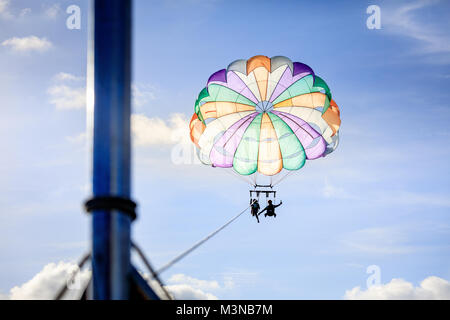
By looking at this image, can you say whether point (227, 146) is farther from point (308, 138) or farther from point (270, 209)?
point (308, 138)

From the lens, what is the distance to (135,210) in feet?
16.3

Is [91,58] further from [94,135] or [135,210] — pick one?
[135,210]

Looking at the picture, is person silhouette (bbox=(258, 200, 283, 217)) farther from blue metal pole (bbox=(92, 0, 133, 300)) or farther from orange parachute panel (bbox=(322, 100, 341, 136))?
blue metal pole (bbox=(92, 0, 133, 300))

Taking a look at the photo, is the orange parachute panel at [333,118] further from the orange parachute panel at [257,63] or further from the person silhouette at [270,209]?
the person silhouette at [270,209]

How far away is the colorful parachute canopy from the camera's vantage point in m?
17.9

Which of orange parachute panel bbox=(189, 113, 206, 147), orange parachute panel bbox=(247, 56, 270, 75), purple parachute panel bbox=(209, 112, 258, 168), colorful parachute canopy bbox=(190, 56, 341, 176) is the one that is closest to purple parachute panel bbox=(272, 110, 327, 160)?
colorful parachute canopy bbox=(190, 56, 341, 176)

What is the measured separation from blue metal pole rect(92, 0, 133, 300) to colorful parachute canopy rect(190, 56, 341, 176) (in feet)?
43.0

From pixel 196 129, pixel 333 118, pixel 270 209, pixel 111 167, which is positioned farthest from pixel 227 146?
pixel 111 167

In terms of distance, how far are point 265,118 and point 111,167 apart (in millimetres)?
13818

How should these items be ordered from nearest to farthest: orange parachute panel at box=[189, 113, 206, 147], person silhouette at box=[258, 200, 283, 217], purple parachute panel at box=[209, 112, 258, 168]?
1. purple parachute panel at box=[209, 112, 258, 168]
2. person silhouette at box=[258, 200, 283, 217]
3. orange parachute panel at box=[189, 113, 206, 147]

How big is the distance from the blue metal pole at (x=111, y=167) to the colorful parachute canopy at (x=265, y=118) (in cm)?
1311
